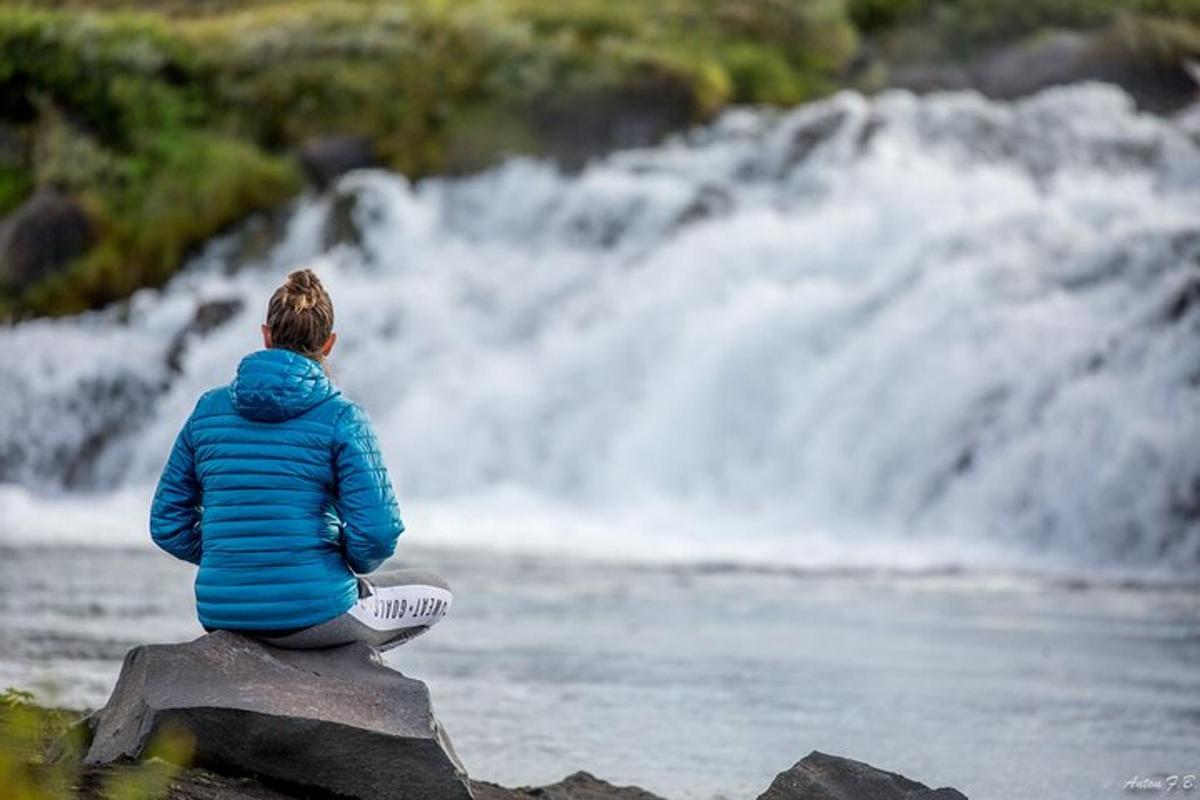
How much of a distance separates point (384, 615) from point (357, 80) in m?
23.8

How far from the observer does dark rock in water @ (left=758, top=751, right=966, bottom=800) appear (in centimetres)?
592

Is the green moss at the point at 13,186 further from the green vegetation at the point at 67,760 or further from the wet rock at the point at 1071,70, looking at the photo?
the green vegetation at the point at 67,760

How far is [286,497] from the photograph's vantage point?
18.6 feet

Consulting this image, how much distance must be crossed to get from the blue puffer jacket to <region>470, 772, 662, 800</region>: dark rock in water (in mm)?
903

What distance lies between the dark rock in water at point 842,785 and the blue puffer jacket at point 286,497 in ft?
4.40

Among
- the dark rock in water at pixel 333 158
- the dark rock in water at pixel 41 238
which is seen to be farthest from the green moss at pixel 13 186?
the dark rock in water at pixel 333 158

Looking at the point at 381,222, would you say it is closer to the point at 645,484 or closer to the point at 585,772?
the point at 645,484

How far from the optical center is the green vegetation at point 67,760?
4.46 meters

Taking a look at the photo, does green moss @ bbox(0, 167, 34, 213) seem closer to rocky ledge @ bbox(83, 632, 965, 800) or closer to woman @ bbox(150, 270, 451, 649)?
woman @ bbox(150, 270, 451, 649)

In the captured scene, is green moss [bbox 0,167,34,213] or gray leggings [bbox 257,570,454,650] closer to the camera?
gray leggings [bbox 257,570,454,650]

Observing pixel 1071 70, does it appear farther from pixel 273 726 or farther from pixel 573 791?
pixel 273 726

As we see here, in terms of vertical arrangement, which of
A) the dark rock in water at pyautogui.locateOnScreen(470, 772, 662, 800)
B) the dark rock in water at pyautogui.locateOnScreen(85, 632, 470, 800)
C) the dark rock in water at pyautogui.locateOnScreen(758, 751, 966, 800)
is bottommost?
the dark rock in water at pyautogui.locateOnScreen(470, 772, 662, 800)

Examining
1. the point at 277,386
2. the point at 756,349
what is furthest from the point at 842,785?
the point at 756,349

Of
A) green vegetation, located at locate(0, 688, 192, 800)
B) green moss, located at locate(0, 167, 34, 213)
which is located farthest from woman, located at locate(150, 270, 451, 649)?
green moss, located at locate(0, 167, 34, 213)
